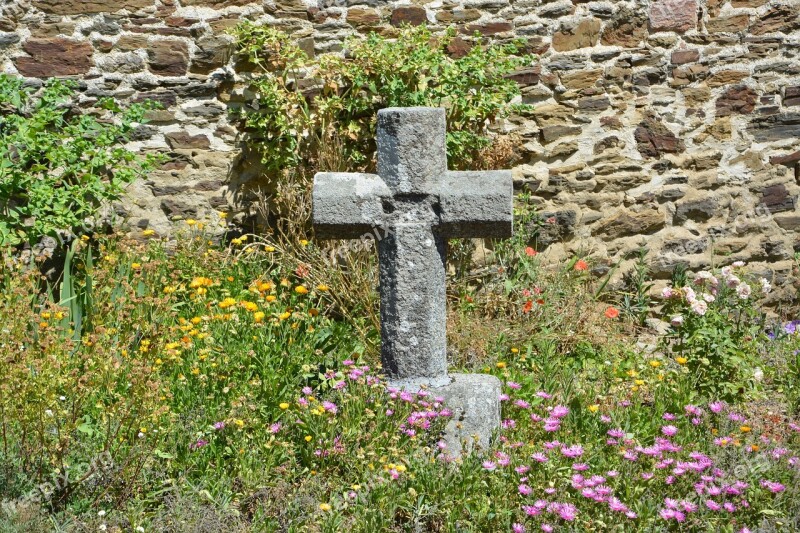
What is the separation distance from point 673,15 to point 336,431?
3.91 m

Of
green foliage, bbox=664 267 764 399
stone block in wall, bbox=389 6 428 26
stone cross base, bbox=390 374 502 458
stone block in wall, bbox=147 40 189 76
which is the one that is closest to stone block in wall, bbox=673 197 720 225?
green foliage, bbox=664 267 764 399

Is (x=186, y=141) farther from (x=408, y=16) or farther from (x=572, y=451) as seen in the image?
(x=572, y=451)

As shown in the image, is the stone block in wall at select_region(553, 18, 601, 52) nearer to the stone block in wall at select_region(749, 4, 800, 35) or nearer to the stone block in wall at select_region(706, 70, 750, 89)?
the stone block in wall at select_region(706, 70, 750, 89)

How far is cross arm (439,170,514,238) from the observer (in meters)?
3.77

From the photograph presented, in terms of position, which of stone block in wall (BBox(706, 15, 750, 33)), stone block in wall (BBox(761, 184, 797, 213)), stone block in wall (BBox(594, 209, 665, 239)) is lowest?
stone block in wall (BBox(594, 209, 665, 239))

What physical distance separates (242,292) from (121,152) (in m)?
1.27

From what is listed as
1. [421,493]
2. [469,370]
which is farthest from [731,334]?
[421,493]

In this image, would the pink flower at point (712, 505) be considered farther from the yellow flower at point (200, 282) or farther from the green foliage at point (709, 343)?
the yellow flower at point (200, 282)

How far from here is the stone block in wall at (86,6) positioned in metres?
5.64

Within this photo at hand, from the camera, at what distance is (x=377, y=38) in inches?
227

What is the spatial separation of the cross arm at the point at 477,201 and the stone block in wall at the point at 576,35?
8.14 ft

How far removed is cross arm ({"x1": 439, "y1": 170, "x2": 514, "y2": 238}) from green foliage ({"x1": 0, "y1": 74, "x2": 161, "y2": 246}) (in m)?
2.52

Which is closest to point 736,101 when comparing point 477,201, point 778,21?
point 778,21

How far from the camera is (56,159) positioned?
5.38 metres
